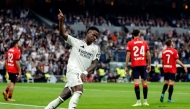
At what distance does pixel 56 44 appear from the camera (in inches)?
1860

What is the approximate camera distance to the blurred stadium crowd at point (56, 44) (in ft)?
144

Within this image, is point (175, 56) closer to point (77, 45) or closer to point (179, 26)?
point (77, 45)

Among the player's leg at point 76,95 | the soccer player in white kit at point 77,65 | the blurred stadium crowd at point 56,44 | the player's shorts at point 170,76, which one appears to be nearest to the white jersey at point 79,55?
the soccer player in white kit at point 77,65

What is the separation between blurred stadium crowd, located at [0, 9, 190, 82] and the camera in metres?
43.8

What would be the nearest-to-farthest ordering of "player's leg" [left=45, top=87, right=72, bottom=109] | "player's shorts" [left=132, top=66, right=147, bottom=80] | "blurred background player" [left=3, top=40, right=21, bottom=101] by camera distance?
"player's leg" [left=45, top=87, right=72, bottom=109], "player's shorts" [left=132, top=66, right=147, bottom=80], "blurred background player" [left=3, top=40, right=21, bottom=101]

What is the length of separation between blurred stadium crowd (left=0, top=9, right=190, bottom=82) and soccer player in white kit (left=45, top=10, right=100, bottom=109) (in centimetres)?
2972

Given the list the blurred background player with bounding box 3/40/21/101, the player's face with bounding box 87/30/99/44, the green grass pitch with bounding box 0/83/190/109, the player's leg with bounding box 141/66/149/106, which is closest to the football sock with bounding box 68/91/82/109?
the player's face with bounding box 87/30/99/44

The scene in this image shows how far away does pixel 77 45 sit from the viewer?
12.3m

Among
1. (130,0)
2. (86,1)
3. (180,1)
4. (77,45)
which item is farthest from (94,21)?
(77,45)

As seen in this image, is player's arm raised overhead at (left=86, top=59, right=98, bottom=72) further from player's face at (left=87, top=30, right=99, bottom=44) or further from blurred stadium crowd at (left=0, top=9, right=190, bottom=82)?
blurred stadium crowd at (left=0, top=9, right=190, bottom=82)

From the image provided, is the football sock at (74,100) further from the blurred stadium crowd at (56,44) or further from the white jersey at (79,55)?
the blurred stadium crowd at (56,44)

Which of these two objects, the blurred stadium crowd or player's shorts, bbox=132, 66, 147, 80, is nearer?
player's shorts, bbox=132, 66, 147, 80

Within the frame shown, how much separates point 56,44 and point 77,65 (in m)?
35.1

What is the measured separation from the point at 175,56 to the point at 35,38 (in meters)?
27.2
